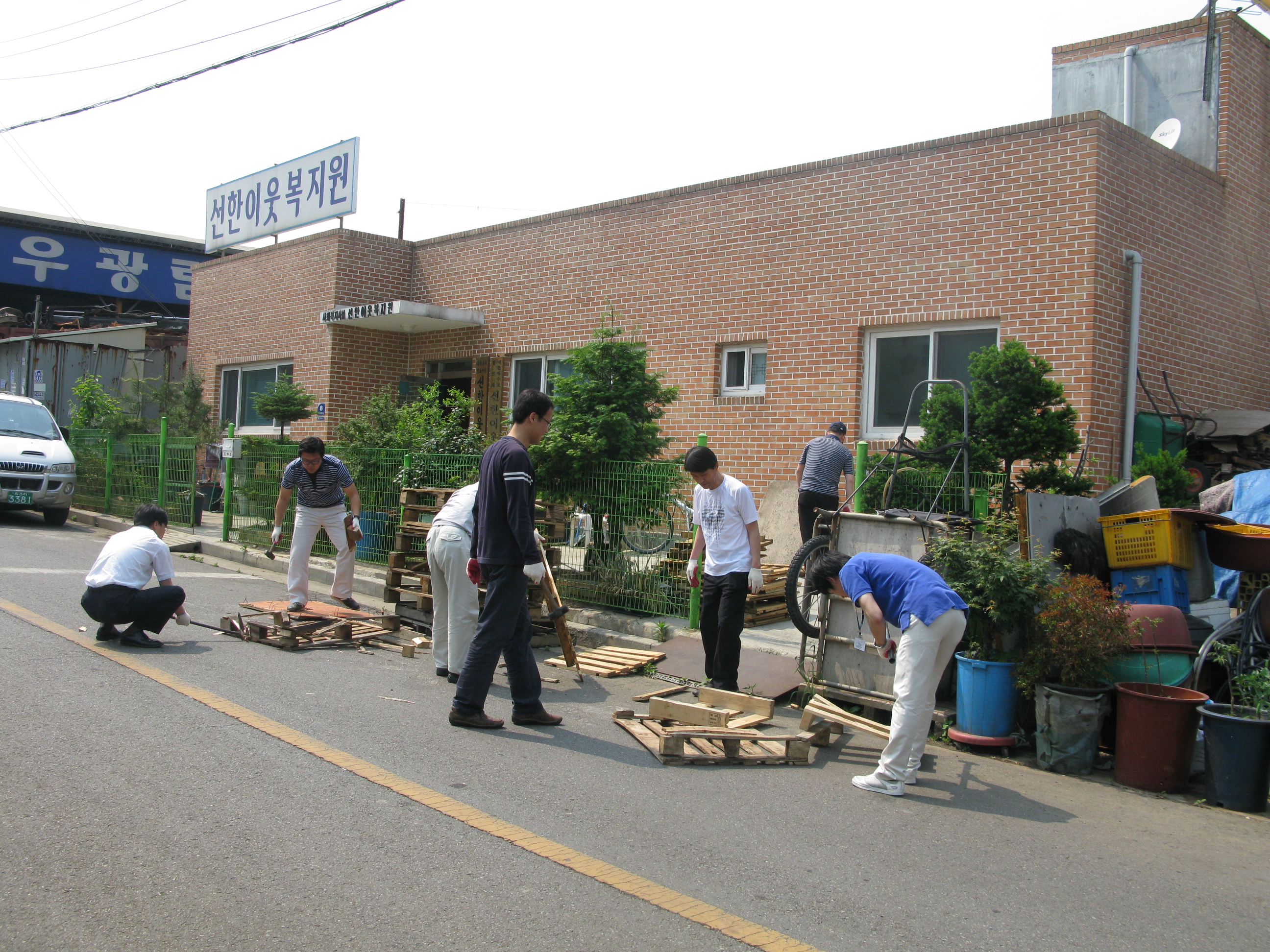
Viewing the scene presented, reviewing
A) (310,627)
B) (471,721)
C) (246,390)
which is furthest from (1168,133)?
(246,390)

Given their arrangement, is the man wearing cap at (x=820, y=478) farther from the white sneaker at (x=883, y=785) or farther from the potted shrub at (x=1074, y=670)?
the white sneaker at (x=883, y=785)

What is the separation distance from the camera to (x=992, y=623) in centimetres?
627

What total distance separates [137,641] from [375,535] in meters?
4.78

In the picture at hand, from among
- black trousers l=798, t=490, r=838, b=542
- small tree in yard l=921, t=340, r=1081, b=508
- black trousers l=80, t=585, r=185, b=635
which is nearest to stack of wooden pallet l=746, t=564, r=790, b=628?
black trousers l=798, t=490, r=838, b=542

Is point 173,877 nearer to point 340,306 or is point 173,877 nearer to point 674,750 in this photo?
point 674,750

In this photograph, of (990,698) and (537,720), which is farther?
(990,698)

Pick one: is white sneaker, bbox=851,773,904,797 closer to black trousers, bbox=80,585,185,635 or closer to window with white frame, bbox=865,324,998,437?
black trousers, bbox=80,585,185,635

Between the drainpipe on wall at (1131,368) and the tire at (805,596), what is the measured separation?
15.4 ft

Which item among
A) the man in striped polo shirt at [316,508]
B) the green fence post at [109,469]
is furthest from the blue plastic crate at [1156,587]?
the green fence post at [109,469]

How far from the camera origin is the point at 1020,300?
10273 millimetres

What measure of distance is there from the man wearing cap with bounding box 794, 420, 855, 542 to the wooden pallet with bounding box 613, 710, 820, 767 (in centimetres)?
388

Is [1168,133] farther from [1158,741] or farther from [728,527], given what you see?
[1158,741]

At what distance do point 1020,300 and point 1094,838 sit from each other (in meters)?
6.96

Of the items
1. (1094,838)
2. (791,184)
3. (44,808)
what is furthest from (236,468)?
(1094,838)
